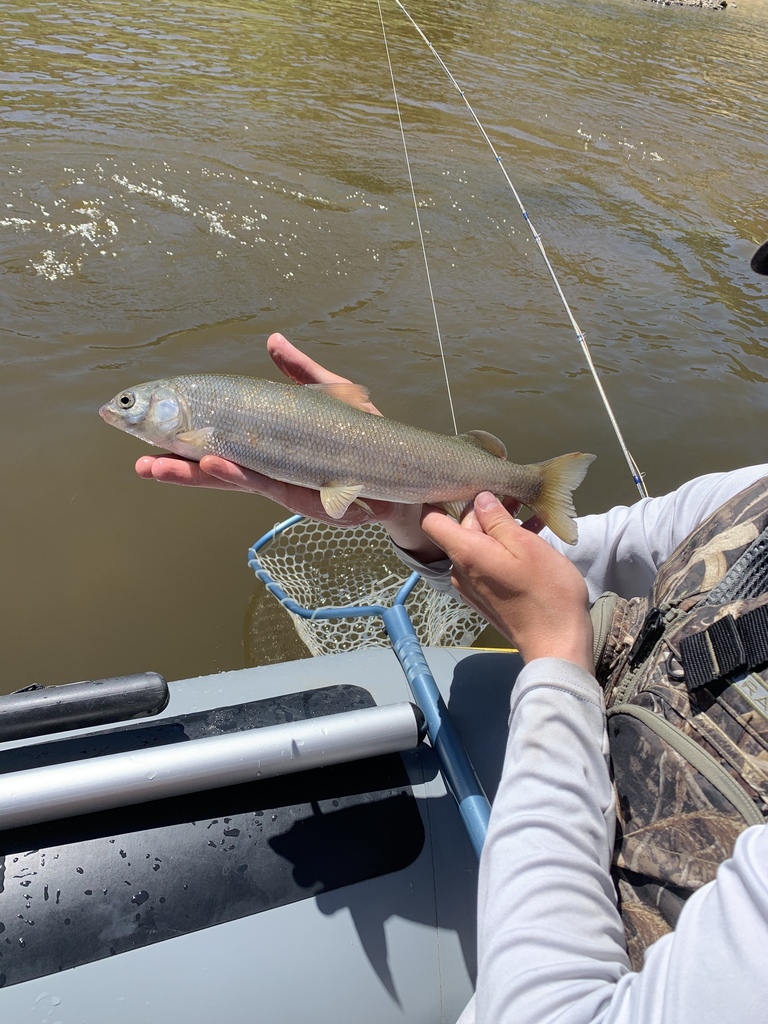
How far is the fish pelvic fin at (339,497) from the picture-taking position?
2.27 meters

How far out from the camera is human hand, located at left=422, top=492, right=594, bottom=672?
154 centimetres

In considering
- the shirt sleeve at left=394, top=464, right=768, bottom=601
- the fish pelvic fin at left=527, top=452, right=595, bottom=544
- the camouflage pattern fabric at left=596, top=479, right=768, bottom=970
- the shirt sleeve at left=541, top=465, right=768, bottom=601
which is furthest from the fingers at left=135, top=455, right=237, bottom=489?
the camouflage pattern fabric at left=596, top=479, right=768, bottom=970

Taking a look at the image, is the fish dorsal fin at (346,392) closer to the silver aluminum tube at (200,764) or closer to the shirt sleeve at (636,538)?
the shirt sleeve at (636,538)

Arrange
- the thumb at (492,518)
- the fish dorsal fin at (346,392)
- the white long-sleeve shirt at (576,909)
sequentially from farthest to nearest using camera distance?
the fish dorsal fin at (346,392) → the thumb at (492,518) → the white long-sleeve shirt at (576,909)

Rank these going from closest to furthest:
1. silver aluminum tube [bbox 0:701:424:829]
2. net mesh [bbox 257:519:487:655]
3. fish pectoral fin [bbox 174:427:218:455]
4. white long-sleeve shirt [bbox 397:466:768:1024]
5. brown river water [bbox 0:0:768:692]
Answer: white long-sleeve shirt [bbox 397:466:768:1024] → silver aluminum tube [bbox 0:701:424:829] → fish pectoral fin [bbox 174:427:218:455] → net mesh [bbox 257:519:487:655] → brown river water [bbox 0:0:768:692]

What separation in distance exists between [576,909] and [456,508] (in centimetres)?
140

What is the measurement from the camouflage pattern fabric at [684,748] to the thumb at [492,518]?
44 cm

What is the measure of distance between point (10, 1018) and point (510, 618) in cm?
142

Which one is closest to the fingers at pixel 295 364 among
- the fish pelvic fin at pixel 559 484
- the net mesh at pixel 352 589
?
the net mesh at pixel 352 589

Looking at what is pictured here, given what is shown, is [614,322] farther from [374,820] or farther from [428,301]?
[374,820]

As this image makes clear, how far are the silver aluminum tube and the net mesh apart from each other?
3.98 ft

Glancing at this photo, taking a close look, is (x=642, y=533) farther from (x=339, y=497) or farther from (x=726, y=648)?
(x=339, y=497)

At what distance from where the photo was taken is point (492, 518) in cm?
188

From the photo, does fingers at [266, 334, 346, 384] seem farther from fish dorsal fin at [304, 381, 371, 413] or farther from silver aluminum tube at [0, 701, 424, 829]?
silver aluminum tube at [0, 701, 424, 829]
